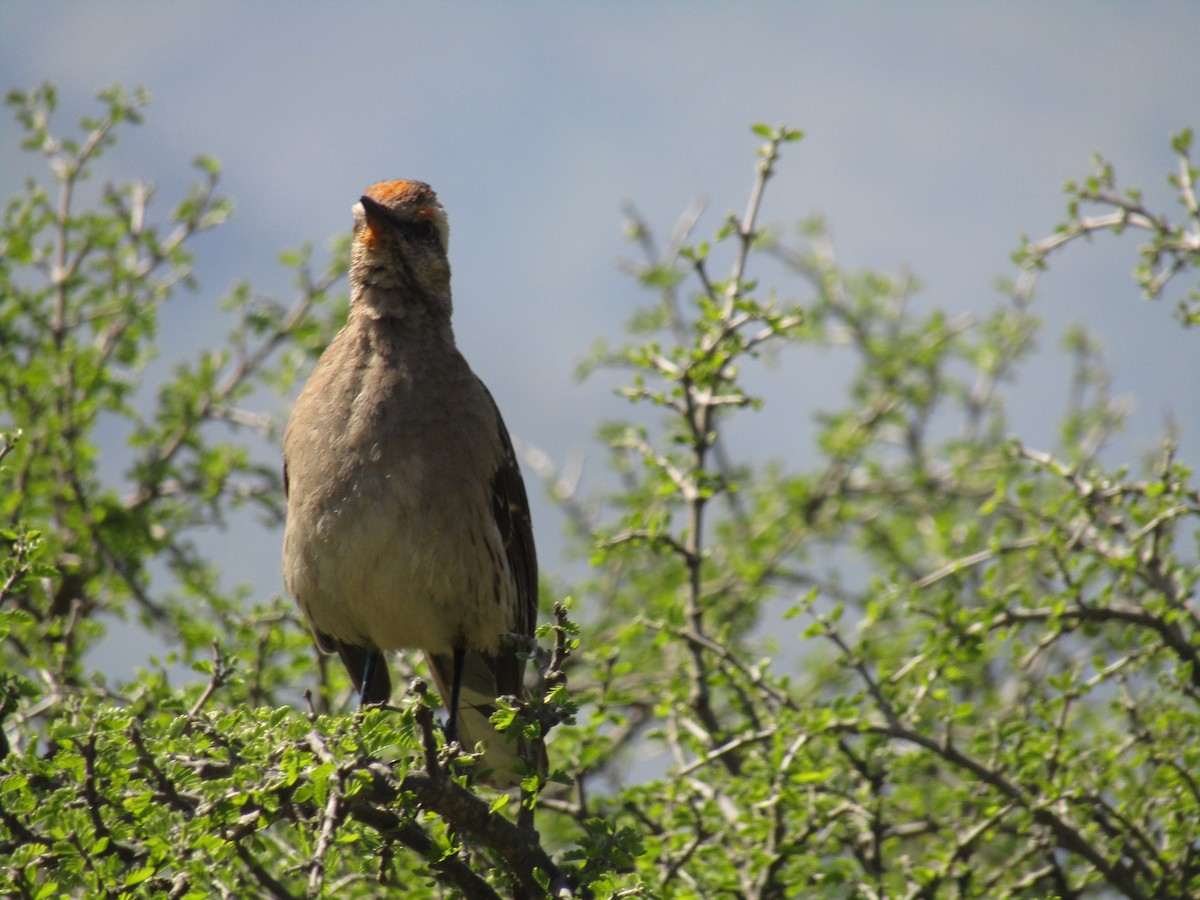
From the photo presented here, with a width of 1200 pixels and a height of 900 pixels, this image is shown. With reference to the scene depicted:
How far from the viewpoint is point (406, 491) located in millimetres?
4805

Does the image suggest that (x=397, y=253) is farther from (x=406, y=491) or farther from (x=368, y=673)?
(x=368, y=673)

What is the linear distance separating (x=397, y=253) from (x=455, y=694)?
179 cm

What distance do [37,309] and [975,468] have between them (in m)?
5.80

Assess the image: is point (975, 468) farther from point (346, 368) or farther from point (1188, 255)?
point (346, 368)

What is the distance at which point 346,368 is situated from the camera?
5102 mm

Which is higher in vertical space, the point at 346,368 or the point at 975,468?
the point at 975,468

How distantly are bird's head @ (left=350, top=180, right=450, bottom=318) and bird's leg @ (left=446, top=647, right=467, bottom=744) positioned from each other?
1.38m

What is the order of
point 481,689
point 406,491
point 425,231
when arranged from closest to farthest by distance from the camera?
point 406,491 → point 425,231 → point 481,689

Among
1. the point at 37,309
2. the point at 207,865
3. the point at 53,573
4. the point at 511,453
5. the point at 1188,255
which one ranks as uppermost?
the point at 37,309

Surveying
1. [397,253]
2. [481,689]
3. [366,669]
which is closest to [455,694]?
[481,689]

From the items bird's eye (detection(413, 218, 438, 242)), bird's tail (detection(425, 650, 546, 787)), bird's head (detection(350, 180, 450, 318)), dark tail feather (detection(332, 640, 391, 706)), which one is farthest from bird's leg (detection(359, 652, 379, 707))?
bird's eye (detection(413, 218, 438, 242))

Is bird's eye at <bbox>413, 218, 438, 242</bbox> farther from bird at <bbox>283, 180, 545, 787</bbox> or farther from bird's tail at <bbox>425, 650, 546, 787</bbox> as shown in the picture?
bird's tail at <bbox>425, 650, 546, 787</bbox>

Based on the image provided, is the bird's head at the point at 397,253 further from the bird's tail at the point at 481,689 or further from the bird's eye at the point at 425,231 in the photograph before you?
the bird's tail at the point at 481,689

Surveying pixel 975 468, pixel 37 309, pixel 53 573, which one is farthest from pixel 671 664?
pixel 53 573
